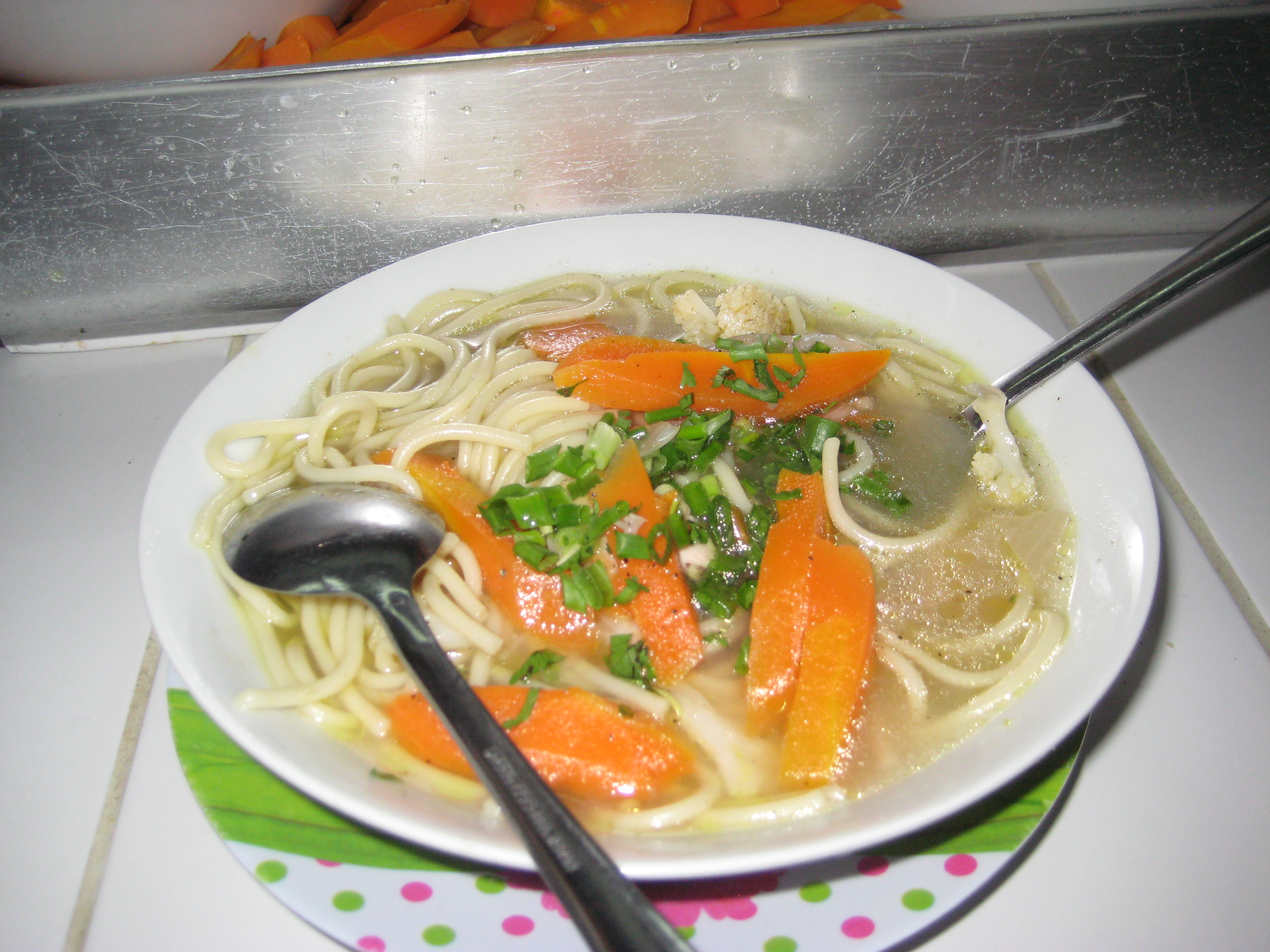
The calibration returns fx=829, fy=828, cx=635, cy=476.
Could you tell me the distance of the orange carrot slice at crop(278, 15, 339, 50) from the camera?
3.18m

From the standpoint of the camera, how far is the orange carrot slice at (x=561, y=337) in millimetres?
2221

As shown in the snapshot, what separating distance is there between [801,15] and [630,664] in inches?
106

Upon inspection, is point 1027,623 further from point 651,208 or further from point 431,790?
point 651,208

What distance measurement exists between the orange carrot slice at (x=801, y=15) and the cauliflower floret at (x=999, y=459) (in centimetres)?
191

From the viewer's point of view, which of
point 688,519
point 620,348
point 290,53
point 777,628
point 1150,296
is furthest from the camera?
point 290,53

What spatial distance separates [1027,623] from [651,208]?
1.80 metres

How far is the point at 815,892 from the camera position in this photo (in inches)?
53.6

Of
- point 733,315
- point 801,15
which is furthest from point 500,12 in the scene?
point 733,315

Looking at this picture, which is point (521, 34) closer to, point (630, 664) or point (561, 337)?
point (561, 337)

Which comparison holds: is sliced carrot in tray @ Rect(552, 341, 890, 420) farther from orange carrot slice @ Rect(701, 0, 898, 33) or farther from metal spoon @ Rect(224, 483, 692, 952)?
orange carrot slice @ Rect(701, 0, 898, 33)

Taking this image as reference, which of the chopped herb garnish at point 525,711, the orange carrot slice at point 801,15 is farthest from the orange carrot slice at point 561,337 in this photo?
the orange carrot slice at point 801,15

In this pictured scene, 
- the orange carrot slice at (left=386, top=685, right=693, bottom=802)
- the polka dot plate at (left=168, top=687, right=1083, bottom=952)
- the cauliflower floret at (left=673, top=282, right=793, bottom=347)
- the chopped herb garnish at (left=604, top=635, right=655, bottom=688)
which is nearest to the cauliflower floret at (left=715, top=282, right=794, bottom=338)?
the cauliflower floret at (left=673, top=282, right=793, bottom=347)

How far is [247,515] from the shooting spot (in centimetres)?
167

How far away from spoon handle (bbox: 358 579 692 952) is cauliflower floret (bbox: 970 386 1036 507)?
1.24 metres
